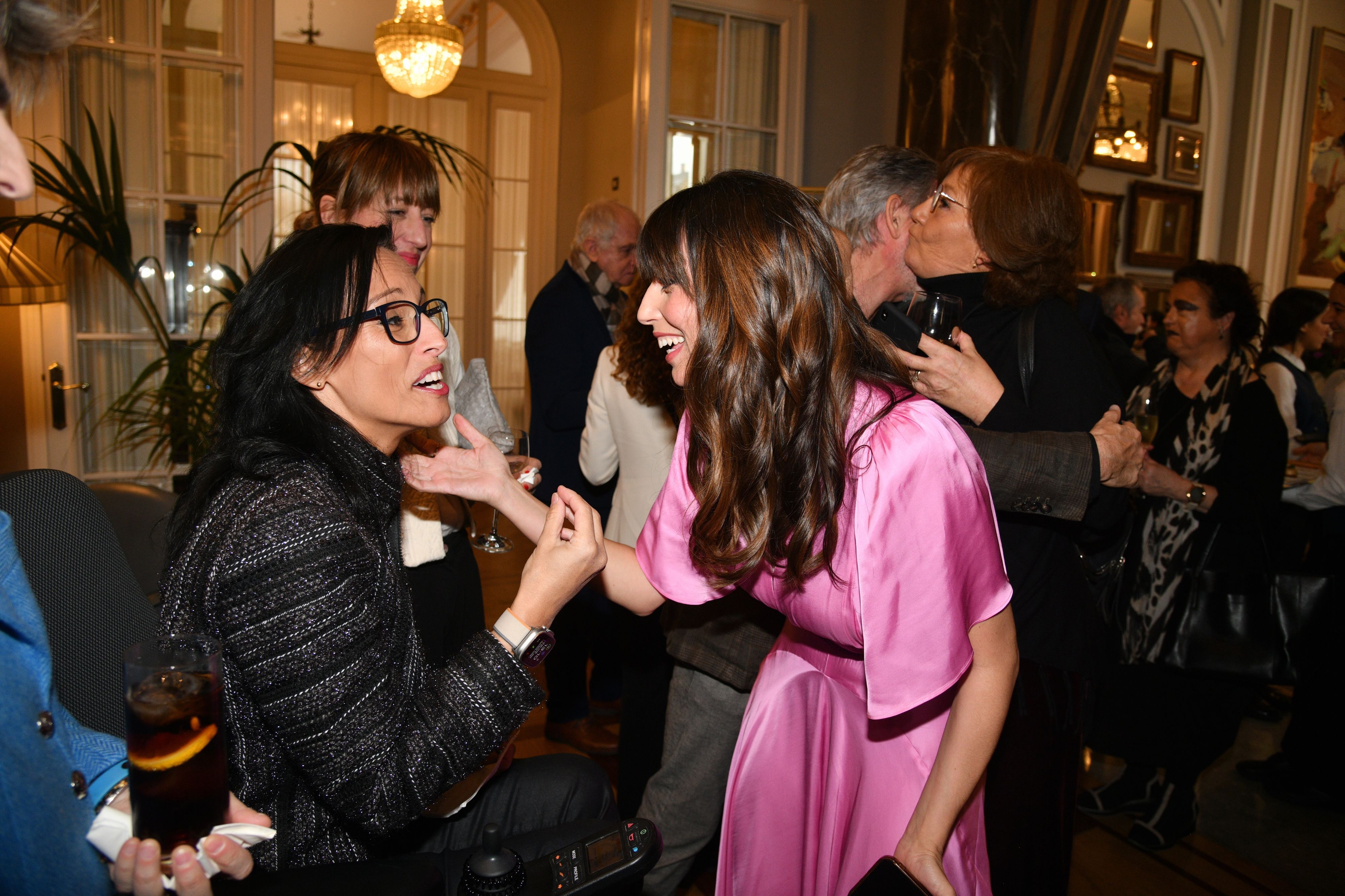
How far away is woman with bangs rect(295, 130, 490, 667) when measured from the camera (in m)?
1.79

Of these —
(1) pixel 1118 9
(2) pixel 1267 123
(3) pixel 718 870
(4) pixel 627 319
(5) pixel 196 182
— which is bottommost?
(3) pixel 718 870

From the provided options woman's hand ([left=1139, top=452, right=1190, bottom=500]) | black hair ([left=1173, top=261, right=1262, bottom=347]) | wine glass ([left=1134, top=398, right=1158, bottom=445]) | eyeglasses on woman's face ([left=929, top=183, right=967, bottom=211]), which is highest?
eyeglasses on woman's face ([left=929, top=183, right=967, bottom=211])

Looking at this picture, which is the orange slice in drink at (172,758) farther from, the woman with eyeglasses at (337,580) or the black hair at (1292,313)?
the black hair at (1292,313)

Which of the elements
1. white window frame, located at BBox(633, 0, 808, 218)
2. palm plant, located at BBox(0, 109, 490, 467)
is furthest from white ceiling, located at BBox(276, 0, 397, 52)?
palm plant, located at BBox(0, 109, 490, 467)

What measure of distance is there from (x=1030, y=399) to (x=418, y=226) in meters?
1.46

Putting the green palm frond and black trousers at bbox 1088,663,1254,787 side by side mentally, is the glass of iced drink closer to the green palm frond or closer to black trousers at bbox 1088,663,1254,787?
black trousers at bbox 1088,663,1254,787

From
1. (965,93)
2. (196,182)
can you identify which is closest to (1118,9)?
(965,93)

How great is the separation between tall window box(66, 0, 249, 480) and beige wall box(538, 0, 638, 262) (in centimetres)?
284

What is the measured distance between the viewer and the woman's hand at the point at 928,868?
108 cm

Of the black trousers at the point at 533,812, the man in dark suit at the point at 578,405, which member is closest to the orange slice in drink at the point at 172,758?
the black trousers at the point at 533,812

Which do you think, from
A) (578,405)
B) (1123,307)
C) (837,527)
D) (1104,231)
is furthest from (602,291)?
(1104,231)

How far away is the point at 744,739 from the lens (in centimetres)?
132

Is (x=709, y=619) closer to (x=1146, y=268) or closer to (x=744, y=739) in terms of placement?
(x=744, y=739)

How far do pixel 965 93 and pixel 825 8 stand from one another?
71.1 inches
